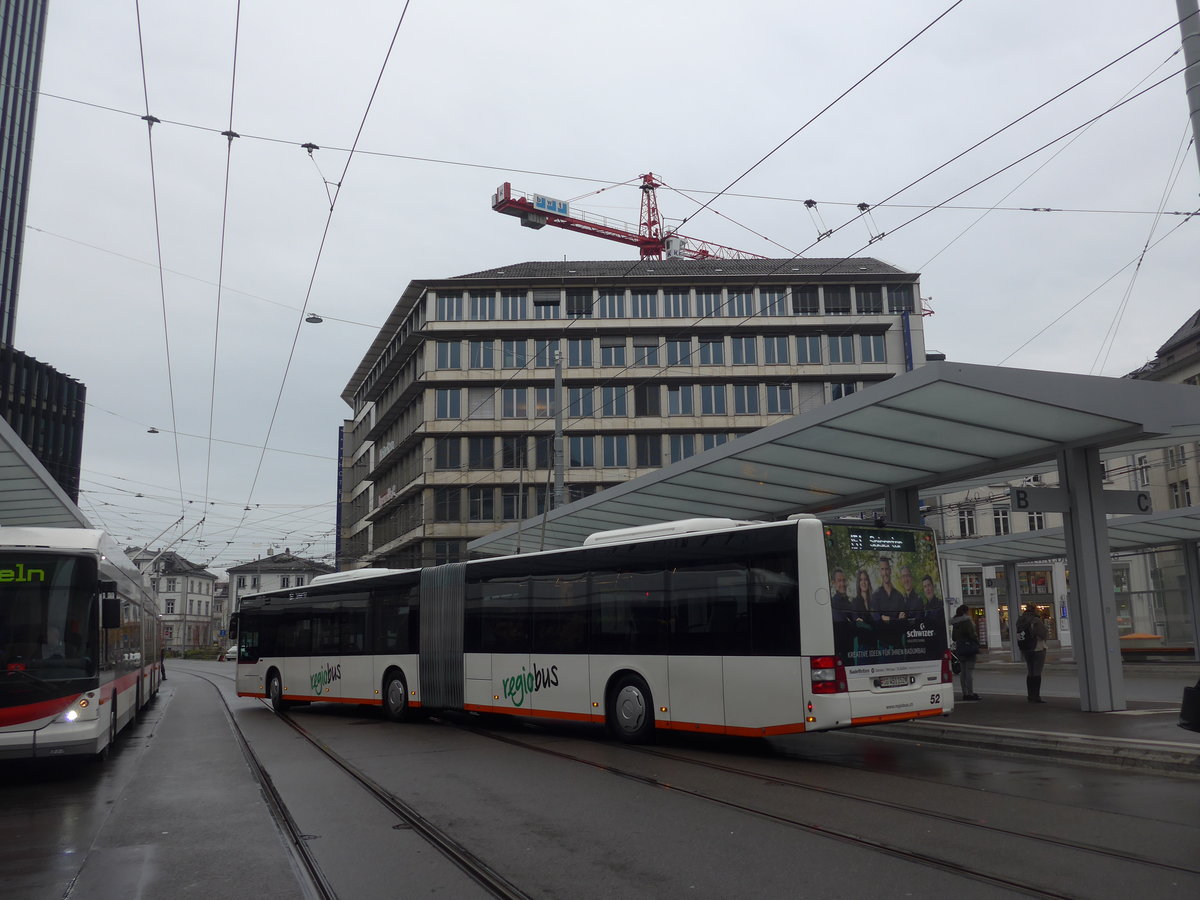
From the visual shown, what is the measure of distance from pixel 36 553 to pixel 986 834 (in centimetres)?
1062

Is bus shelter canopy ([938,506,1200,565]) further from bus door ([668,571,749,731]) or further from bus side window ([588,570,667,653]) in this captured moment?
bus door ([668,571,749,731])

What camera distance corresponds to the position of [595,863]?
6.86m

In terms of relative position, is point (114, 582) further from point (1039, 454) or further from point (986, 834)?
point (1039, 454)

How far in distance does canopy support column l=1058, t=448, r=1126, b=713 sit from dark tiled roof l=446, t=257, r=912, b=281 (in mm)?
53397

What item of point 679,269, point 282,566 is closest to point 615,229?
point 679,269

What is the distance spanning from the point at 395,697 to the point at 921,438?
34.8 ft

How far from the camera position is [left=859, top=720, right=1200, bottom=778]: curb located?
10.2 metres

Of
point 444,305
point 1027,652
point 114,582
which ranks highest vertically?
point 444,305

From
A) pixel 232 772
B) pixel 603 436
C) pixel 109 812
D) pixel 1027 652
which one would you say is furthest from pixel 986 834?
pixel 603 436

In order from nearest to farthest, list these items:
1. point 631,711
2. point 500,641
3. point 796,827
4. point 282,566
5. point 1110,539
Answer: point 796,827
point 631,711
point 500,641
point 1110,539
point 282,566

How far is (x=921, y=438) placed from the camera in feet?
50.2

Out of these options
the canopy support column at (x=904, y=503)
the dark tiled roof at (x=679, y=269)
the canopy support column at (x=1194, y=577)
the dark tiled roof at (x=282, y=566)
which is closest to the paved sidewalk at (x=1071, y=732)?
the canopy support column at (x=904, y=503)

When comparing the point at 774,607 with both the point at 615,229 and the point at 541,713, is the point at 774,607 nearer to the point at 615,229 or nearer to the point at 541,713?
the point at 541,713

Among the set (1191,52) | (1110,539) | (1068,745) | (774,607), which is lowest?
(1068,745)
